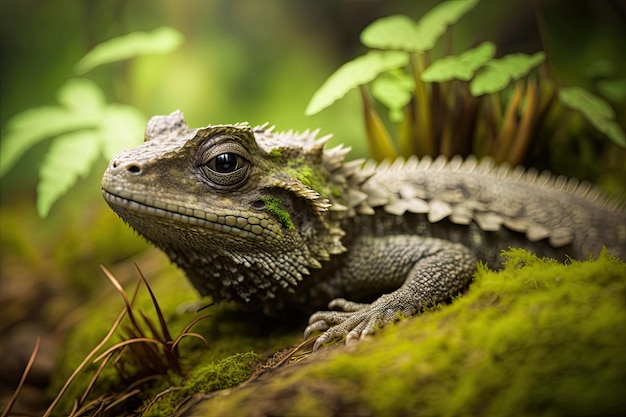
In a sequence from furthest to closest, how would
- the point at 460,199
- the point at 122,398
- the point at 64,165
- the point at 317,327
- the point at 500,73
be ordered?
1. the point at 64,165
2. the point at 500,73
3. the point at 460,199
4. the point at 122,398
5. the point at 317,327

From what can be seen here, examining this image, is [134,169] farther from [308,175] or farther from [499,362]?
[499,362]

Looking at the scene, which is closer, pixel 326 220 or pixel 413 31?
pixel 326 220

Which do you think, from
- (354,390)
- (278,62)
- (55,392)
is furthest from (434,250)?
(278,62)

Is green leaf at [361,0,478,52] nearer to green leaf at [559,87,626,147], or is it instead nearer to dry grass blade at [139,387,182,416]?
green leaf at [559,87,626,147]

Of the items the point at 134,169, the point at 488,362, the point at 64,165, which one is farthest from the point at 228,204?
the point at 64,165

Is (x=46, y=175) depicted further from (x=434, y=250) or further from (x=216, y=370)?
(x=434, y=250)

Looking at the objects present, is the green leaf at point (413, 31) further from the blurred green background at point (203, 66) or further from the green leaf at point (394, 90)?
the blurred green background at point (203, 66)

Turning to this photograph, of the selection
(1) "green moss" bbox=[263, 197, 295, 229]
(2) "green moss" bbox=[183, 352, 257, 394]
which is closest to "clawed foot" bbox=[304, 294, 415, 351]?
(2) "green moss" bbox=[183, 352, 257, 394]
